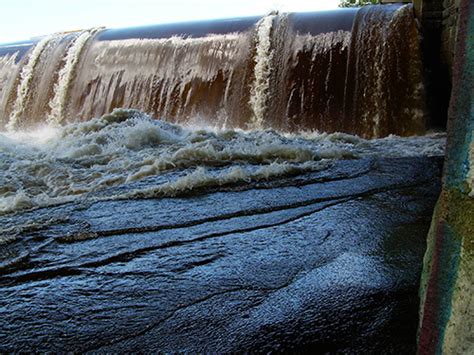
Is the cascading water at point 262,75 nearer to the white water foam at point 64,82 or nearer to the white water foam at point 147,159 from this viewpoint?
the white water foam at point 64,82

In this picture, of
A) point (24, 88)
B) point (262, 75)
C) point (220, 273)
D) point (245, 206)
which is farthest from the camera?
point (24, 88)

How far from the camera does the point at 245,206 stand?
3.32 meters

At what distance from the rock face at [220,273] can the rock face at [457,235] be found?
1.67 feet

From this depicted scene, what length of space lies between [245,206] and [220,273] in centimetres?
122

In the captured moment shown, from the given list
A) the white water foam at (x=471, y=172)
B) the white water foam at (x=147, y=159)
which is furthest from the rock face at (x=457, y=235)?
the white water foam at (x=147, y=159)

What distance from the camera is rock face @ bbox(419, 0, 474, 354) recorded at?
98cm

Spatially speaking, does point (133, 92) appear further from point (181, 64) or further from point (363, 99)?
point (363, 99)

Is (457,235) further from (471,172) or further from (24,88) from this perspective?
(24,88)

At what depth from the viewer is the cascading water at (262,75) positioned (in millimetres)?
8250

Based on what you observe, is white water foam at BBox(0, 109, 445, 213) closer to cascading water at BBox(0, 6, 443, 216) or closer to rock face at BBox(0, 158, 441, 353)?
cascading water at BBox(0, 6, 443, 216)

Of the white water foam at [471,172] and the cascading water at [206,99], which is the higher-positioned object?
the white water foam at [471,172]

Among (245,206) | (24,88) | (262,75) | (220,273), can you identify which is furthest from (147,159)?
(24,88)

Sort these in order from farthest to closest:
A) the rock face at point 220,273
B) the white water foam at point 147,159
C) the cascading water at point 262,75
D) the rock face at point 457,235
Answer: the cascading water at point 262,75 < the white water foam at point 147,159 < the rock face at point 220,273 < the rock face at point 457,235

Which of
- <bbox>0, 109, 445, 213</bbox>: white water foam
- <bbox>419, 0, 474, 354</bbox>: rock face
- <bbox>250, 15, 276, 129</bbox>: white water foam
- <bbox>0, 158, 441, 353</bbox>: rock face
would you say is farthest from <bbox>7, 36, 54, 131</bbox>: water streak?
<bbox>419, 0, 474, 354</bbox>: rock face
